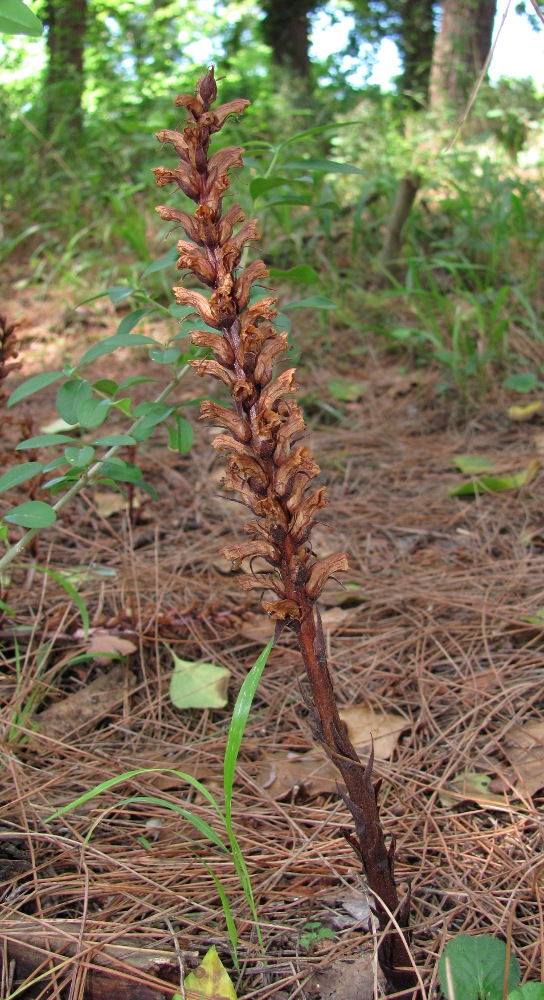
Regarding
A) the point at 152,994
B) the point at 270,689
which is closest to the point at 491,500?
the point at 270,689

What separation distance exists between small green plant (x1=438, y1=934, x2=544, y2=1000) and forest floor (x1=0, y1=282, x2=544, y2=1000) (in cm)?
10

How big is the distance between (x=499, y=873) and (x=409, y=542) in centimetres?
127

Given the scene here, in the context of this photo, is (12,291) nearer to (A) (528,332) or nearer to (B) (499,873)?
(A) (528,332)

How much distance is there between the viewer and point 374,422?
3.24 metres

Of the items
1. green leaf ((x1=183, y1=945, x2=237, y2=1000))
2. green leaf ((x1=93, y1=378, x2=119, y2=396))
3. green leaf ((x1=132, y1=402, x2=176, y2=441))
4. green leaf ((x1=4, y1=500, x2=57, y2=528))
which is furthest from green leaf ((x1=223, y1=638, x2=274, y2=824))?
green leaf ((x1=93, y1=378, x2=119, y2=396))

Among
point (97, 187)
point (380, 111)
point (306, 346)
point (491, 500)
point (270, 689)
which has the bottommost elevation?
point (270, 689)

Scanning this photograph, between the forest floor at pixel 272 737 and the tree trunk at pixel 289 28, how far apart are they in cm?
850

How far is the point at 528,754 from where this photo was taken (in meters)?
1.50

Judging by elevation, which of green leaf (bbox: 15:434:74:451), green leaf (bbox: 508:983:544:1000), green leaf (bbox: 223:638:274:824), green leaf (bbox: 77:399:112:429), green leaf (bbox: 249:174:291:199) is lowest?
green leaf (bbox: 508:983:544:1000)

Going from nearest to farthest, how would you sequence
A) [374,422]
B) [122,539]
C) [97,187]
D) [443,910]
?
[443,910] → [122,539] → [374,422] → [97,187]

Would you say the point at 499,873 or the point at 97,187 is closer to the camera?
the point at 499,873

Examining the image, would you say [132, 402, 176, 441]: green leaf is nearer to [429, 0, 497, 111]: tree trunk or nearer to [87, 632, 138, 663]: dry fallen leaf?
[87, 632, 138, 663]: dry fallen leaf

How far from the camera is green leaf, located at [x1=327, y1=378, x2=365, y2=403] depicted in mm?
Result: 3377

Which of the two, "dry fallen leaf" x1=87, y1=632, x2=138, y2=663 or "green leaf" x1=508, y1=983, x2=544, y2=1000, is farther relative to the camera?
"dry fallen leaf" x1=87, y1=632, x2=138, y2=663
